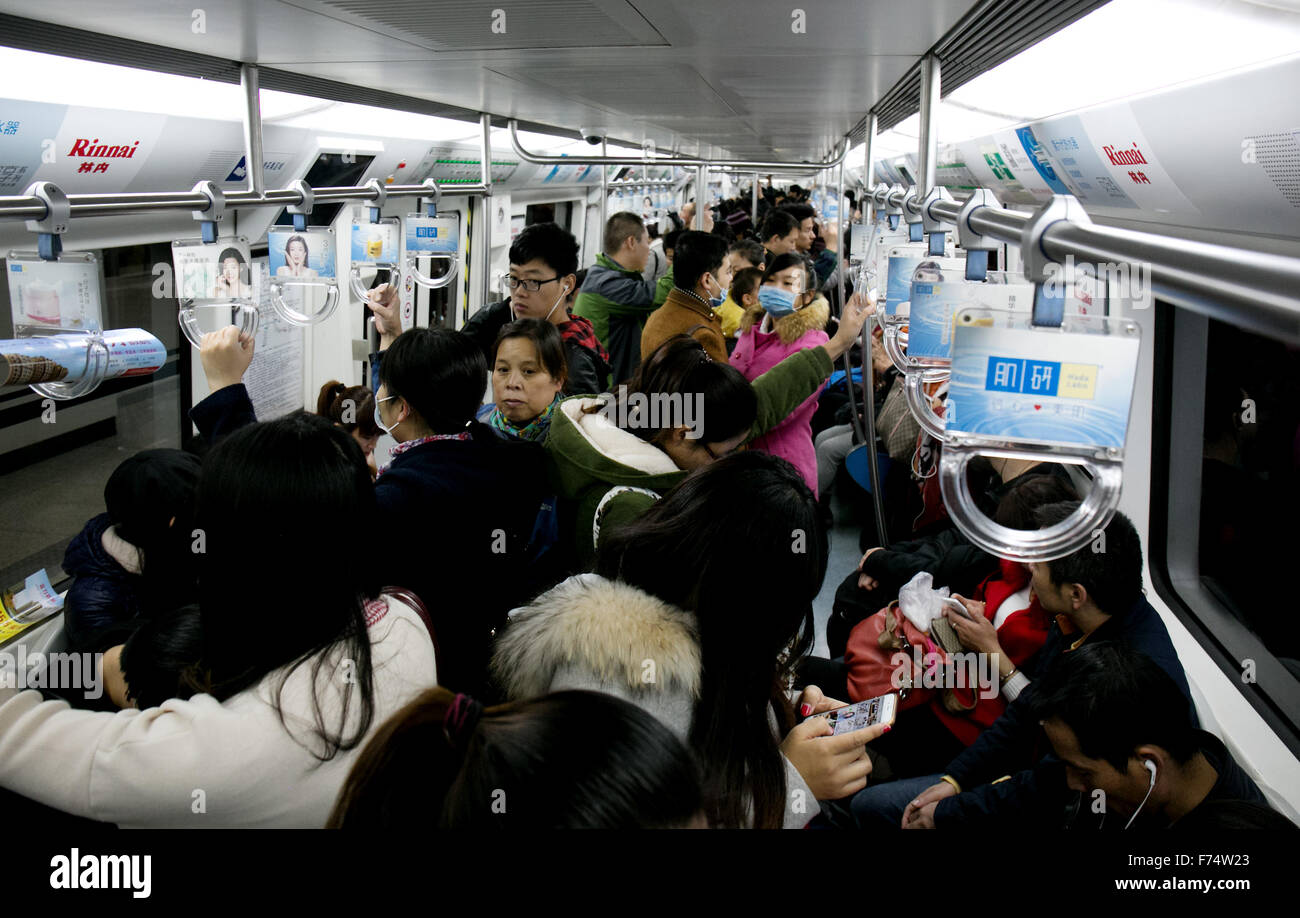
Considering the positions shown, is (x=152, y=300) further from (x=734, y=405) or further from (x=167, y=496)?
(x=734, y=405)

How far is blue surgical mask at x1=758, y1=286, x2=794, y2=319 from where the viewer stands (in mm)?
4121

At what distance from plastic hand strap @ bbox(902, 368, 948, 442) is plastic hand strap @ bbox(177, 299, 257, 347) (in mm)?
1704

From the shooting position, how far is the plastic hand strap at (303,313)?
117 inches

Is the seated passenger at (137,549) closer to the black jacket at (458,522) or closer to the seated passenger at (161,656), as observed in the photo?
the black jacket at (458,522)

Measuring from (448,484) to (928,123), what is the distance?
1.55m

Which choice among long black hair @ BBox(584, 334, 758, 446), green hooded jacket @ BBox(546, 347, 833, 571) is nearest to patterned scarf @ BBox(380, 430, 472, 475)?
green hooded jacket @ BBox(546, 347, 833, 571)

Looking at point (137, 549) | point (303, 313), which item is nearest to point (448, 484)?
point (137, 549)

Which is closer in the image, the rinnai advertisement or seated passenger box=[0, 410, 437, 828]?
seated passenger box=[0, 410, 437, 828]

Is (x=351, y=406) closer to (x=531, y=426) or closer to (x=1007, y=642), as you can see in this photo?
(x=531, y=426)

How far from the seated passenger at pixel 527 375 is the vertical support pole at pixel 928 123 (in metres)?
1.17

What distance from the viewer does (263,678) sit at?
1.38 m

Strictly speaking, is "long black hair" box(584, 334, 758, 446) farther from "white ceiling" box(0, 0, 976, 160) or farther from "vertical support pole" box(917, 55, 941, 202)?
"white ceiling" box(0, 0, 976, 160)

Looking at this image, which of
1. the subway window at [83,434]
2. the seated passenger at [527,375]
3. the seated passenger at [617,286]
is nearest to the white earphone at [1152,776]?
the seated passenger at [527,375]

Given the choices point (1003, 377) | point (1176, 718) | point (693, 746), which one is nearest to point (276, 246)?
point (693, 746)
